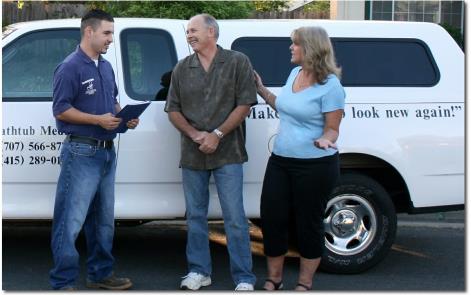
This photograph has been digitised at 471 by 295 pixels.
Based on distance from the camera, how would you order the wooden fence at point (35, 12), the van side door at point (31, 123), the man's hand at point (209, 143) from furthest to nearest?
the wooden fence at point (35, 12), the van side door at point (31, 123), the man's hand at point (209, 143)

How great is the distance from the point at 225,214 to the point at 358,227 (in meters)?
1.16

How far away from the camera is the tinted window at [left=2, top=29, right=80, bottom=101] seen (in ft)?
19.3

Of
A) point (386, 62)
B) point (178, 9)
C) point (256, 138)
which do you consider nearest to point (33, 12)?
point (178, 9)

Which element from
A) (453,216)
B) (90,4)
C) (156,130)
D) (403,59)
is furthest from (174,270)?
(90,4)

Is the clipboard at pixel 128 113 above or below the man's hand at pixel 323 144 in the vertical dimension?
above

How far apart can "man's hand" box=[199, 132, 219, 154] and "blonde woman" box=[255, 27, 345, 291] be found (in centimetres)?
38

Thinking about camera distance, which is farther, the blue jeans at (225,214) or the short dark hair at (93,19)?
the blue jeans at (225,214)

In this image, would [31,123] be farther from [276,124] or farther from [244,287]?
[244,287]

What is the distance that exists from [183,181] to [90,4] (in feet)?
25.2

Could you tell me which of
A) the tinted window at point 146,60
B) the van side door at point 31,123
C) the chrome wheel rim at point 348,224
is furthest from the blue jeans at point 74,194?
the chrome wheel rim at point 348,224

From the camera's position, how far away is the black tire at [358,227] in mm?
6184

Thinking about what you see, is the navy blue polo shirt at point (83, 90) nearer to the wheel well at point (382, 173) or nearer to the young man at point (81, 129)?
the young man at point (81, 129)

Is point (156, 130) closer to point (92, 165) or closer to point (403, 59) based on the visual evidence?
point (92, 165)

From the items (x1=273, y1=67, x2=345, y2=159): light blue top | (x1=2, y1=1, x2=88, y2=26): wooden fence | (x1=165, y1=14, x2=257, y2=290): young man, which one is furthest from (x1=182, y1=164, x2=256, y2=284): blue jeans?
(x1=2, y1=1, x2=88, y2=26): wooden fence
